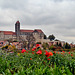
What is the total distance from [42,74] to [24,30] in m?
66.7

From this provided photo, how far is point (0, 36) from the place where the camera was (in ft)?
194

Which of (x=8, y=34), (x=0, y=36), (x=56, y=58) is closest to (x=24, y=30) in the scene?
(x=8, y=34)

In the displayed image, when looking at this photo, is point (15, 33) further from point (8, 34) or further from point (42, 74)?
point (42, 74)

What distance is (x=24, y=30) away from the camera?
68.4 metres

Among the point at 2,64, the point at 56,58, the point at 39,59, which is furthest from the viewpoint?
the point at 56,58

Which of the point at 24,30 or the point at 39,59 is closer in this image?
the point at 39,59

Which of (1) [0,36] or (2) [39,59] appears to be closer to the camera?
(2) [39,59]

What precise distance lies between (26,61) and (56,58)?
3.37ft

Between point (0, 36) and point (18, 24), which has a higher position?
point (18, 24)

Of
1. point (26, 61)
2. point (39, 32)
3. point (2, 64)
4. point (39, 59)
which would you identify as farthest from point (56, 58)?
point (39, 32)

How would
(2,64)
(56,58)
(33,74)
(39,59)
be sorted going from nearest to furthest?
(33,74) < (2,64) < (39,59) < (56,58)

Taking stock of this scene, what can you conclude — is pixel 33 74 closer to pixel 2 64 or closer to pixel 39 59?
pixel 2 64

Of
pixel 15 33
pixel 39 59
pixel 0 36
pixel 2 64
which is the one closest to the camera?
pixel 2 64

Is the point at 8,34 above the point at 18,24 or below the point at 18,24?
below
